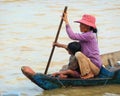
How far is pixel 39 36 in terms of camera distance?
13.0 metres

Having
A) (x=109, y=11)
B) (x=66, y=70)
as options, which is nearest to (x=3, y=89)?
(x=66, y=70)

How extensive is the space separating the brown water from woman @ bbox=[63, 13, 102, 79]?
33 centimetres

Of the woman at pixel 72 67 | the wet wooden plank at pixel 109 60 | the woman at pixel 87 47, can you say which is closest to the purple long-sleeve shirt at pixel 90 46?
the woman at pixel 87 47

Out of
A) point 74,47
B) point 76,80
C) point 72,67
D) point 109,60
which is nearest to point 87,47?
point 74,47

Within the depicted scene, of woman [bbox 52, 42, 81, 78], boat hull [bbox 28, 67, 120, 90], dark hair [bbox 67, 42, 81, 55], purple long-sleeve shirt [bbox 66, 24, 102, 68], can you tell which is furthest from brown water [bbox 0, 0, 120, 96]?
dark hair [bbox 67, 42, 81, 55]

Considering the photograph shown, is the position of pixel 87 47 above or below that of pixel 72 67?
above

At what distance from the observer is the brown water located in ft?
27.2

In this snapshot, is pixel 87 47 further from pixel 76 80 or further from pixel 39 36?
pixel 39 36

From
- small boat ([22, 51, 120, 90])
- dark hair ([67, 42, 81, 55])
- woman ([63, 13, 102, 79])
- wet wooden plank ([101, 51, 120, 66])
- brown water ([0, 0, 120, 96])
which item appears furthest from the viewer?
wet wooden plank ([101, 51, 120, 66])

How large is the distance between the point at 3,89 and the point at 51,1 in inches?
499

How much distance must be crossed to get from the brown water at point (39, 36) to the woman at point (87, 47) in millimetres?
329

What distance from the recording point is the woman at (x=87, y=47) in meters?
7.78

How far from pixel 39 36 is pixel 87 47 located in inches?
204

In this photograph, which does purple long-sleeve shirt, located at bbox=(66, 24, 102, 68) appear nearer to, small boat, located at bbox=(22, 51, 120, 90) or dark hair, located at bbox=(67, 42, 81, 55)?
dark hair, located at bbox=(67, 42, 81, 55)
